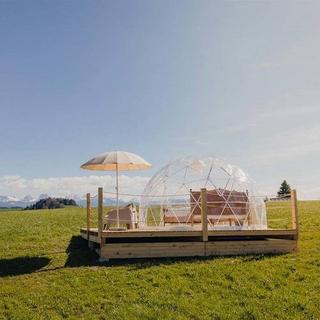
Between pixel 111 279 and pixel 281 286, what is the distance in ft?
12.3

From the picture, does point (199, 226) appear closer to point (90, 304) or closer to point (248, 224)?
point (248, 224)

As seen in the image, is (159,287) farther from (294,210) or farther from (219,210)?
(294,210)

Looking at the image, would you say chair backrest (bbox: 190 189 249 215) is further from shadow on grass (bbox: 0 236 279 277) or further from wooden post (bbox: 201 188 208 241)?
shadow on grass (bbox: 0 236 279 277)

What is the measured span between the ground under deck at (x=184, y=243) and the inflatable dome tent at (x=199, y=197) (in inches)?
32.8

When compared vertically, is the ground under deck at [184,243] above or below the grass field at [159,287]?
above

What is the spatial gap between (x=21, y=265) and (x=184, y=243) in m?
4.31

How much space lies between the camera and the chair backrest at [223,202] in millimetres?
13453

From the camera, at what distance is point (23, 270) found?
35.2ft

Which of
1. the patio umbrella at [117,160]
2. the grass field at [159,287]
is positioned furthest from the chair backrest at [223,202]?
the grass field at [159,287]

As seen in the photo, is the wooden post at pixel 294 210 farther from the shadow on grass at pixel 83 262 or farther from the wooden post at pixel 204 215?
the wooden post at pixel 204 215

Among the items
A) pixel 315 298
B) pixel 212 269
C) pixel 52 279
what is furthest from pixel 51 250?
pixel 315 298

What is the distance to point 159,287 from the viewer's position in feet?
30.5

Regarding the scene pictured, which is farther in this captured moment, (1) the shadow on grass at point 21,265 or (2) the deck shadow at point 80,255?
(2) the deck shadow at point 80,255

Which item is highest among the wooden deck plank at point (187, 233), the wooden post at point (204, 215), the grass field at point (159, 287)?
the wooden post at point (204, 215)
